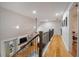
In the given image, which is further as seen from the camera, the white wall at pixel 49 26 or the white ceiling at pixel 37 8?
the white wall at pixel 49 26

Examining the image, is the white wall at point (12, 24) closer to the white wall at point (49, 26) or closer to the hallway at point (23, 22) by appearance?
the hallway at point (23, 22)

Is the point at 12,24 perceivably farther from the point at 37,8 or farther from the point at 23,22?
the point at 37,8

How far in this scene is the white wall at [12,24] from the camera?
2512 mm

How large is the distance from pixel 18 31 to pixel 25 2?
0.69 metres

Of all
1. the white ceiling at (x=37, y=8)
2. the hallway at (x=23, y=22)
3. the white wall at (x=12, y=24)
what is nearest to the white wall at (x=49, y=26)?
the hallway at (x=23, y=22)

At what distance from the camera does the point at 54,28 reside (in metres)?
2.74

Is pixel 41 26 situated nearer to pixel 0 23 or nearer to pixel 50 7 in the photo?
pixel 50 7

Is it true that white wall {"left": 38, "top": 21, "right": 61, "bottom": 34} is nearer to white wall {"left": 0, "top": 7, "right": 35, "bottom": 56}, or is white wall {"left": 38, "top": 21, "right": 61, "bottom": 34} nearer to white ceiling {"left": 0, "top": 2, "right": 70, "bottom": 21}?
white ceiling {"left": 0, "top": 2, "right": 70, "bottom": 21}

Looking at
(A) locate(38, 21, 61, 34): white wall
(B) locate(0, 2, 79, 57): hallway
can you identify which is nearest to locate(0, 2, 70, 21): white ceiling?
(B) locate(0, 2, 79, 57): hallway

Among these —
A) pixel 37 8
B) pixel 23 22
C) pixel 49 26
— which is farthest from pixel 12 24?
pixel 49 26

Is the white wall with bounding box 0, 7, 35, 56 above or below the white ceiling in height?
below

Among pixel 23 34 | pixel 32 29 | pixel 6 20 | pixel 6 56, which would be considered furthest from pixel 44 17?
pixel 6 56

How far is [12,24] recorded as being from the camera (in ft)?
8.59

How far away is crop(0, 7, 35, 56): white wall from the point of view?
251cm
